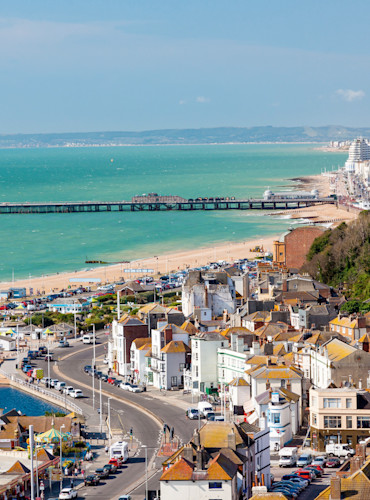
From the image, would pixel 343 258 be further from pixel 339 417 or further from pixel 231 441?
pixel 231 441

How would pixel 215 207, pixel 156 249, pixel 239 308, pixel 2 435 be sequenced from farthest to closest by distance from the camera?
pixel 215 207
pixel 156 249
pixel 239 308
pixel 2 435

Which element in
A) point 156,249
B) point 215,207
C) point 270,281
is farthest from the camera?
point 215,207

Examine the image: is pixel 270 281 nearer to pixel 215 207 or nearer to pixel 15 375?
pixel 15 375

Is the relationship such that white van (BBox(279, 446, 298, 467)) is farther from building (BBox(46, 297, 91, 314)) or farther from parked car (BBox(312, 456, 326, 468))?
building (BBox(46, 297, 91, 314))

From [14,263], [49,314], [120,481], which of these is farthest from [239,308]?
[14,263]

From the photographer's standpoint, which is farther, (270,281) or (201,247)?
(201,247)

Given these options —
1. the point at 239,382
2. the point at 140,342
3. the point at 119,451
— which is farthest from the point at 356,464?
the point at 140,342
